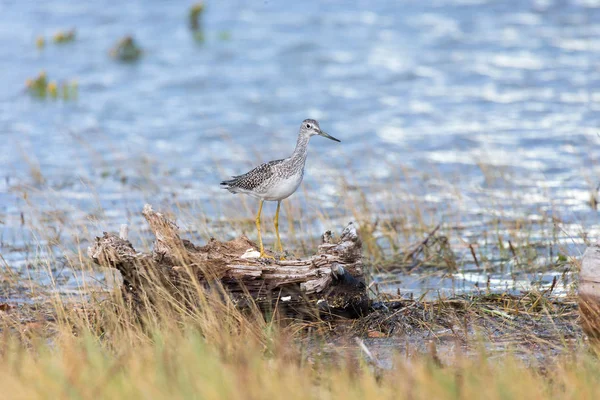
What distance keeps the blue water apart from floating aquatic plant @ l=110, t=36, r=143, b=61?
0.25 m

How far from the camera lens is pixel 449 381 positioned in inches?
183

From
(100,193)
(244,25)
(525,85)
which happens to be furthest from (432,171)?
(244,25)

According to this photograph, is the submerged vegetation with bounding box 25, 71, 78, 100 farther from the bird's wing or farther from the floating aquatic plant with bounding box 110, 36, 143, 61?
the bird's wing

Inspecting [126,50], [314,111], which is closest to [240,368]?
[314,111]

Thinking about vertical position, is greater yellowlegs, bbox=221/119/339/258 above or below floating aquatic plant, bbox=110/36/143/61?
below

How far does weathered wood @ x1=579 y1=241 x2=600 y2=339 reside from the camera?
5988 millimetres

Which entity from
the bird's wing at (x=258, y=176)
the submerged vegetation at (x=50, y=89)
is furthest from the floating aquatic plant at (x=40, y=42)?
the bird's wing at (x=258, y=176)

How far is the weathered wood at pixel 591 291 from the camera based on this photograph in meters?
5.99

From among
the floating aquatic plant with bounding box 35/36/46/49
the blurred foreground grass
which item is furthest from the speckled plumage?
the floating aquatic plant with bounding box 35/36/46/49

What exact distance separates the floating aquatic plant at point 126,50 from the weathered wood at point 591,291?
61.1ft

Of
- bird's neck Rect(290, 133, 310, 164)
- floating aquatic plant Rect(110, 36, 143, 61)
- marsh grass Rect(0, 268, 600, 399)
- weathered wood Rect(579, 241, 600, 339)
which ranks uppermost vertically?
floating aquatic plant Rect(110, 36, 143, 61)

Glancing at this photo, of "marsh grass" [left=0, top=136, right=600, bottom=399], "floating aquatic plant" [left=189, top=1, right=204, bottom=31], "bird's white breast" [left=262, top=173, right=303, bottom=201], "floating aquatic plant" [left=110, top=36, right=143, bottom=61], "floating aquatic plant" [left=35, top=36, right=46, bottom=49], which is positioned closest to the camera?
"marsh grass" [left=0, top=136, right=600, bottom=399]

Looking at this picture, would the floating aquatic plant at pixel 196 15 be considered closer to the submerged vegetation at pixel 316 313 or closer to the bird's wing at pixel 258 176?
the submerged vegetation at pixel 316 313

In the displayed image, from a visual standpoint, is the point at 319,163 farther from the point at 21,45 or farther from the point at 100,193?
the point at 21,45
